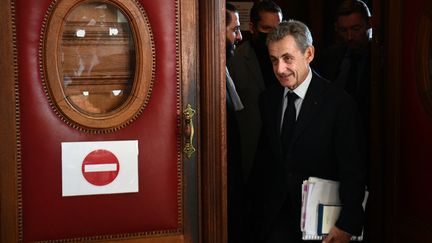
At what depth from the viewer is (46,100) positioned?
2213mm

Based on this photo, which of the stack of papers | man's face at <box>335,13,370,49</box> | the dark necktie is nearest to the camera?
the stack of papers

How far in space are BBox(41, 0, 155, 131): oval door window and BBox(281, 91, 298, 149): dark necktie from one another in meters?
0.62

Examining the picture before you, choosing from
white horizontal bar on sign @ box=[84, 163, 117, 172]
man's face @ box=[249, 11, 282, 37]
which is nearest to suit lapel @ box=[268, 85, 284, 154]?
white horizontal bar on sign @ box=[84, 163, 117, 172]

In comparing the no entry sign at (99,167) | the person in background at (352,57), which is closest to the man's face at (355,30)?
the person in background at (352,57)

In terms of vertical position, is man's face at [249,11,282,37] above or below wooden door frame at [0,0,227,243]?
above

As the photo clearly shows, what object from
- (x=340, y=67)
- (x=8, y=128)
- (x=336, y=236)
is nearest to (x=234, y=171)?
(x=336, y=236)

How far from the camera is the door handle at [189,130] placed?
234 cm

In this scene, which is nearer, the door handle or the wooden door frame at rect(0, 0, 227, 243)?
the wooden door frame at rect(0, 0, 227, 243)

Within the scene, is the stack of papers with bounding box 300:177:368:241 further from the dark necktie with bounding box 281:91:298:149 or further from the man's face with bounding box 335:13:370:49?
the man's face with bounding box 335:13:370:49

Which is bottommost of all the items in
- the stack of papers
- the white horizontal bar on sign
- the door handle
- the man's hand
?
the man's hand

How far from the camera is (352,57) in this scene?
334 cm

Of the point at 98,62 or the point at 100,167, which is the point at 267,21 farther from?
the point at 100,167

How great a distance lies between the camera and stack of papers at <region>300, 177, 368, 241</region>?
94.0 inches

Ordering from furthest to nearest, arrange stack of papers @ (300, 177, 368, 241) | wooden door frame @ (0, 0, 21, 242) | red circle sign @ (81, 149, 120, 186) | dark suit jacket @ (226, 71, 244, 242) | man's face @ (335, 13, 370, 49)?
man's face @ (335, 13, 370, 49), dark suit jacket @ (226, 71, 244, 242), stack of papers @ (300, 177, 368, 241), red circle sign @ (81, 149, 120, 186), wooden door frame @ (0, 0, 21, 242)
